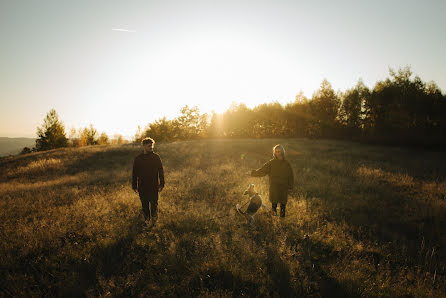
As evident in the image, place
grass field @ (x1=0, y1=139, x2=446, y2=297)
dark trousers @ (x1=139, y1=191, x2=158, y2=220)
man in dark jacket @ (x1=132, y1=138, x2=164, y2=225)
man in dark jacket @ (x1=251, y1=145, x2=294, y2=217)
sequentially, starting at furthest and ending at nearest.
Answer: man in dark jacket @ (x1=251, y1=145, x2=294, y2=217)
dark trousers @ (x1=139, y1=191, x2=158, y2=220)
man in dark jacket @ (x1=132, y1=138, x2=164, y2=225)
grass field @ (x1=0, y1=139, x2=446, y2=297)

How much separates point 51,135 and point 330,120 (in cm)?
5914

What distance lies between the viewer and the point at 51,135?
41219 millimetres

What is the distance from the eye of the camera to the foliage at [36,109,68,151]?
40.9m

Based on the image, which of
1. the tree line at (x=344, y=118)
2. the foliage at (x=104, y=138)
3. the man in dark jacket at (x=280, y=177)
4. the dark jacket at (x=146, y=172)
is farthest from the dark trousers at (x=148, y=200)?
the foliage at (x=104, y=138)

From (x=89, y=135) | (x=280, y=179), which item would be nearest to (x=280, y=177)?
(x=280, y=179)

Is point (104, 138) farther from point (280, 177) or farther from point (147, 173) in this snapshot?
point (280, 177)

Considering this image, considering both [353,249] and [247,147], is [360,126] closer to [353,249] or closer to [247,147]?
[247,147]

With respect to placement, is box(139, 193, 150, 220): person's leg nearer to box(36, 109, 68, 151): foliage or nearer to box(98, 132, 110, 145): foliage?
box(36, 109, 68, 151): foliage

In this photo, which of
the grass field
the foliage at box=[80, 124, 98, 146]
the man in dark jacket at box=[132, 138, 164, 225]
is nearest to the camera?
the grass field

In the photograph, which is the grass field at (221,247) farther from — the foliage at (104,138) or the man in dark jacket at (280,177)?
the foliage at (104,138)

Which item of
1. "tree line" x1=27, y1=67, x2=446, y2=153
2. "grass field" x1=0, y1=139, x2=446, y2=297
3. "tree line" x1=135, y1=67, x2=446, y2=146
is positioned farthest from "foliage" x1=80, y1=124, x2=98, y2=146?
"grass field" x1=0, y1=139, x2=446, y2=297

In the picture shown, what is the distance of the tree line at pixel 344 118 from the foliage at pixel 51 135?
17.6 m

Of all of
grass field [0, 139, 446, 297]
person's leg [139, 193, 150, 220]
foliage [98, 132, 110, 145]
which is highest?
foliage [98, 132, 110, 145]

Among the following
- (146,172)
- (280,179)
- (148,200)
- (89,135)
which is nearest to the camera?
(146,172)
